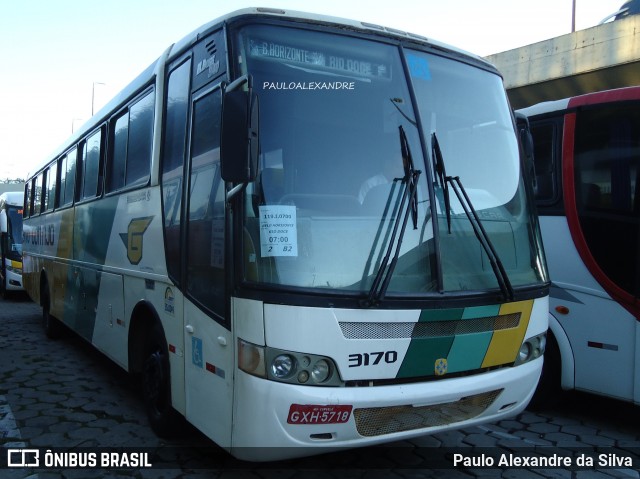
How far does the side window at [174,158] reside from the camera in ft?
14.0

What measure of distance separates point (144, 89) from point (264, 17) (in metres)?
2.13

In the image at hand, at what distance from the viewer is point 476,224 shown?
3709 mm

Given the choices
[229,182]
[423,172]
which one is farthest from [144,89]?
[423,172]

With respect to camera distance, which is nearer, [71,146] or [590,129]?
[590,129]

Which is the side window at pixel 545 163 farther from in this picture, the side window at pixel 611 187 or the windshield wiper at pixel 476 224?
the windshield wiper at pixel 476 224

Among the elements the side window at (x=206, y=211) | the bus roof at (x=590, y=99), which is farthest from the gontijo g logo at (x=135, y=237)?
the bus roof at (x=590, y=99)

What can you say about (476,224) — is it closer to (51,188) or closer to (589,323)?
(589,323)

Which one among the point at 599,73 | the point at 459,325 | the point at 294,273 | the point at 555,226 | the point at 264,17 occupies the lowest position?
the point at 459,325

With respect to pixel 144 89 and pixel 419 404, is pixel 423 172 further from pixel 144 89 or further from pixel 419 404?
pixel 144 89

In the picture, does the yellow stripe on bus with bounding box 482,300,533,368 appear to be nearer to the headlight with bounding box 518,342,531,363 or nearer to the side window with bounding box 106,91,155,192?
the headlight with bounding box 518,342,531,363

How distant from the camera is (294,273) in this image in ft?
10.6

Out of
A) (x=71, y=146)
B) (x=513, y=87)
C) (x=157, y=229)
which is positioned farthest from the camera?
(x=513, y=87)

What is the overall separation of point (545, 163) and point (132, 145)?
3915mm

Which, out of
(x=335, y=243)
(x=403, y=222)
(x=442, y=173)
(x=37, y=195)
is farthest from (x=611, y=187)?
(x=37, y=195)
